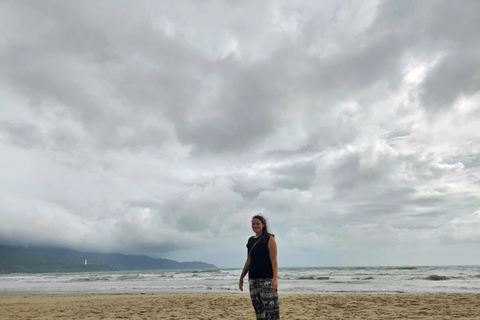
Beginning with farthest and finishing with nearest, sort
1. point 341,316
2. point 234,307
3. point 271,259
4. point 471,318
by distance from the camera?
1. point 234,307
2. point 341,316
3. point 471,318
4. point 271,259

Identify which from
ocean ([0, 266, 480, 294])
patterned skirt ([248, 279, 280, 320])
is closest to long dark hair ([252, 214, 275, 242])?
patterned skirt ([248, 279, 280, 320])

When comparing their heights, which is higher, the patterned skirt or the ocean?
the patterned skirt

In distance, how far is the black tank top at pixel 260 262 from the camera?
4.68 meters

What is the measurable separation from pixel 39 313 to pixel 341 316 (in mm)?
10454

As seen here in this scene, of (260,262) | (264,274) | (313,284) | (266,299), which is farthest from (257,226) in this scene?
(313,284)

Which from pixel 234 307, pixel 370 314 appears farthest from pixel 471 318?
pixel 234 307

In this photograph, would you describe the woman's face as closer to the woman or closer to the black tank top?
the woman

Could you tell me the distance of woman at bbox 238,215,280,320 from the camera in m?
4.67

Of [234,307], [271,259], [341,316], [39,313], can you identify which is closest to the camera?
[271,259]

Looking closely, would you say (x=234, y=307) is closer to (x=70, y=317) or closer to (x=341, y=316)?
(x=341, y=316)

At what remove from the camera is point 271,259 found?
15.3 ft

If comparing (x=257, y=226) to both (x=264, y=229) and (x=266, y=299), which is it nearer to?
(x=264, y=229)

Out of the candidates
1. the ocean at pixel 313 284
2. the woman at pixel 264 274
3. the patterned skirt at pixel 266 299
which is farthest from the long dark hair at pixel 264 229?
the ocean at pixel 313 284

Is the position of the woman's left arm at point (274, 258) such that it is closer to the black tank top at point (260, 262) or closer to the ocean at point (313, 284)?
the black tank top at point (260, 262)
